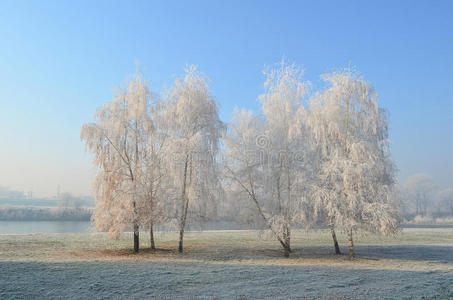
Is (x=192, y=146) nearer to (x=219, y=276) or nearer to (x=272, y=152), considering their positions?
(x=272, y=152)

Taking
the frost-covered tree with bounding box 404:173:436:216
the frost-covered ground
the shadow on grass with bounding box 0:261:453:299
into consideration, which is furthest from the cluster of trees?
the frost-covered tree with bounding box 404:173:436:216

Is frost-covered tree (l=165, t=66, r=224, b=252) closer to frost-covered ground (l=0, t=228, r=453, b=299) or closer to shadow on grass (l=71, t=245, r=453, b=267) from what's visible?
shadow on grass (l=71, t=245, r=453, b=267)

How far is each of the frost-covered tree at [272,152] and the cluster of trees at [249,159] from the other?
0.06 metres

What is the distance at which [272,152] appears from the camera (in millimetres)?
17562

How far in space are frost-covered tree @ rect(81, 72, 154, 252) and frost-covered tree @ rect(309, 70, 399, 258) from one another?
900cm

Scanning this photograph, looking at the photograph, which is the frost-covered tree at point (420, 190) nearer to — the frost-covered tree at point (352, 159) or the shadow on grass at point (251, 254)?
the shadow on grass at point (251, 254)

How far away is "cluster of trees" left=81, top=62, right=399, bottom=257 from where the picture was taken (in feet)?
51.2

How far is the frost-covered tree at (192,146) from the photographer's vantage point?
1681 centimetres

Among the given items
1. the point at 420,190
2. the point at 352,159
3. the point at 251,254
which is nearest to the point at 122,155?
the point at 251,254

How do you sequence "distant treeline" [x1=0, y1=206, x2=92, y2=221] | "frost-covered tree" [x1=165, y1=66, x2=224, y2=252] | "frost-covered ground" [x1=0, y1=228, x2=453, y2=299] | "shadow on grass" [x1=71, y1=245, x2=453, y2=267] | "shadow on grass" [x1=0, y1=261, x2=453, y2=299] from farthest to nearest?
1. "distant treeline" [x1=0, y1=206, x2=92, y2=221]
2. "frost-covered tree" [x1=165, y1=66, x2=224, y2=252]
3. "shadow on grass" [x1=71, y1=245, x2=453, y2=267]
4. "frost-covered ground" [x1=0, y1=228, x2=453, y2=299]
5. "shadow on grass" [x1=0, y1=261, x2=453, y2=299]

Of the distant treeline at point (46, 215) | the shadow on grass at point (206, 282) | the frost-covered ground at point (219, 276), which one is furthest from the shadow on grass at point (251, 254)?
the distant treeline at point (46, 215)

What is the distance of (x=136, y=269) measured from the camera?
12.0 meters

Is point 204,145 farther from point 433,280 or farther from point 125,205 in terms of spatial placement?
point 433,280

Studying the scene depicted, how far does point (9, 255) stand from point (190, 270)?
9.11 metres
